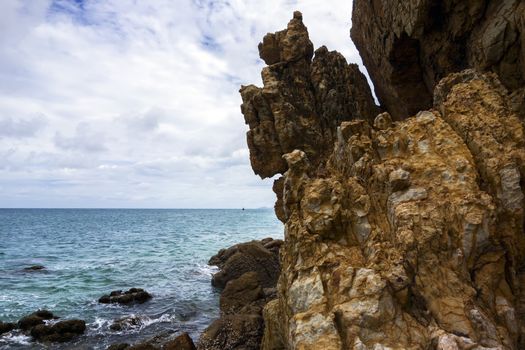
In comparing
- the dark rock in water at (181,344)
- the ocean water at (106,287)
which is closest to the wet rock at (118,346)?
the ocean water at (106,287)

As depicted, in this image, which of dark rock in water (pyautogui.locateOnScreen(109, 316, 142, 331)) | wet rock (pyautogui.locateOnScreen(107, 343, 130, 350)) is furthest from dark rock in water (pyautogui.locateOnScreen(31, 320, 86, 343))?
wet rock (pyautogui.locateOnScreen(107, 343, 130, 350))

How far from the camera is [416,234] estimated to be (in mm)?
11445

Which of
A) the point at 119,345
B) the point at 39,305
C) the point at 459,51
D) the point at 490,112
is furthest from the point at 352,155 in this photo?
the point at 39,305

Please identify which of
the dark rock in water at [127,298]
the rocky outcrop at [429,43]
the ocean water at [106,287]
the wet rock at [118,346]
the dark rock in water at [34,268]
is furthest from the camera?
the dark rock in water at [34,268]

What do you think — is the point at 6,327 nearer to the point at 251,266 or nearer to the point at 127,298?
the point at 127,298

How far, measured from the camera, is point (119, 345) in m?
22.2

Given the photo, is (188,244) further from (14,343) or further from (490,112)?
(490,112)

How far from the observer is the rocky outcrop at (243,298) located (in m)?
21.0

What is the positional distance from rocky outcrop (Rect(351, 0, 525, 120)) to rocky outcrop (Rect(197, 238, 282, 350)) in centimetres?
1671

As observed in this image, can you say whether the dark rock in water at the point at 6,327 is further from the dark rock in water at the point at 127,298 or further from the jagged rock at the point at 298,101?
the jagged rock at the point at 298,101

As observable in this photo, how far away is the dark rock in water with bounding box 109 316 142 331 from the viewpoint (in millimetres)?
26000

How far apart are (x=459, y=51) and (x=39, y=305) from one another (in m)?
36.4

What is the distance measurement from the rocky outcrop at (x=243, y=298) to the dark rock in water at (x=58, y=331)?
9560 mm

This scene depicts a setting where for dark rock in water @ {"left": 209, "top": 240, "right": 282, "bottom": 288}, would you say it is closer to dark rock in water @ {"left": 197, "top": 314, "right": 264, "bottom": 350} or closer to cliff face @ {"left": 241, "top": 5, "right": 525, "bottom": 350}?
dark rock in water @ {"left": 197, "top": 314, "right": 264, "bottom": 350}
